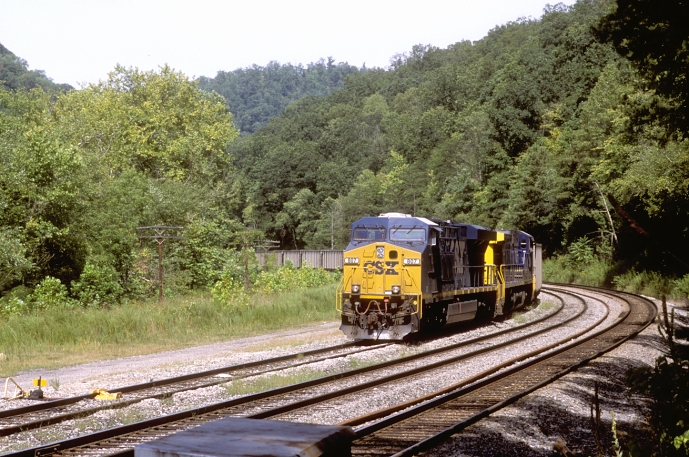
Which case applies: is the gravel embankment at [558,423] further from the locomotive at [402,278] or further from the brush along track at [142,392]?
the locomotive at [402,278]

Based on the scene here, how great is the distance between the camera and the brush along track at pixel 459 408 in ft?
28.3

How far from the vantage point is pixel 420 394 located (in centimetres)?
1243

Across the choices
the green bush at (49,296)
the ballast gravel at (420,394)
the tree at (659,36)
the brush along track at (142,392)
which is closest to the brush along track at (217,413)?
the ballast gravel at (420,394)

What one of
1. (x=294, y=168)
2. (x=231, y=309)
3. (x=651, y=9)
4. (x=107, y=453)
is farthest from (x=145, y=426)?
(x=294, y=168)

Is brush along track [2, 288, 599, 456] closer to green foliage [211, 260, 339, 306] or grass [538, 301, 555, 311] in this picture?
grass [538, 301, 555, 311]

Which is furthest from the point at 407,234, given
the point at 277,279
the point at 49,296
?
the point at 277,279

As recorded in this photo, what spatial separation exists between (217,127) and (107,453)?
60167 mm

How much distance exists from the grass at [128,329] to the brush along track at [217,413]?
693cm

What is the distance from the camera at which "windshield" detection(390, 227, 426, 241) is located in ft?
65.4

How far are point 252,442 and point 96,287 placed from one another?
1133 inches

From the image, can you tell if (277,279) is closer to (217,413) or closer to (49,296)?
(49,296)

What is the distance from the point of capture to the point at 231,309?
2562 cm

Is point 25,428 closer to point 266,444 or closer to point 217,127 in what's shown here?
point 266,444

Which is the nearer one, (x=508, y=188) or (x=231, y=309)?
(x=231, y=309)
